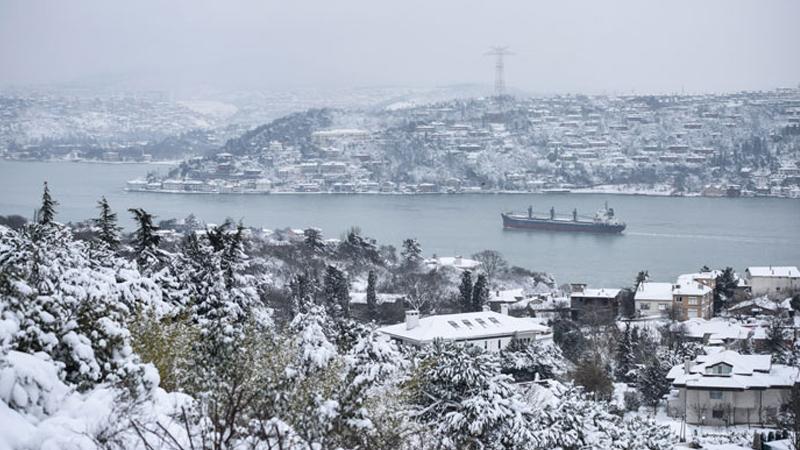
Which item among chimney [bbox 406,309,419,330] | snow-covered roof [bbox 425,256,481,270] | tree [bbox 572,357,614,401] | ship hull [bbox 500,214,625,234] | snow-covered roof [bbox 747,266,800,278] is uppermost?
chimney [bbox 406,309,419,330]

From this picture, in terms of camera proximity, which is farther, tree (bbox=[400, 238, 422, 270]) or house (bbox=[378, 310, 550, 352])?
tree (bbox=[400, 238, 422, 270])

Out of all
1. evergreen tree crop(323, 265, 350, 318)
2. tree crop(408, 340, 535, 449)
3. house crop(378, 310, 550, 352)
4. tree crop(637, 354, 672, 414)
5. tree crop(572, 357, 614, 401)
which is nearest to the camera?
tree crop(408, 340, 535, 449)

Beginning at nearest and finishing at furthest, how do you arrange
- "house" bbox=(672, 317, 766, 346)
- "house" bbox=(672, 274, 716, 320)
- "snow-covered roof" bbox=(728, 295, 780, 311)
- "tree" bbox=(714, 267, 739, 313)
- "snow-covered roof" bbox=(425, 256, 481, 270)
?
1. "house" bbox=(672, 317, 766, 346)
2. "snow-covered roof" bbox=(728, 295, 780, 311)
3. "house" bbox=(672, 274, 716, 320)
4. "tree" bbox=(714, 267, 739, 313)
5. "snow-covered roof" bbox=(425, 256, 481, 270)

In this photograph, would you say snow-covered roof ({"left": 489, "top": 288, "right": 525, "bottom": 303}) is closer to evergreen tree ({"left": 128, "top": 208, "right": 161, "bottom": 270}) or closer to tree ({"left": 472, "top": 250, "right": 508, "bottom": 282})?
tree ({"left": 472, "top": 250, "right": 508, "bottom": 282})

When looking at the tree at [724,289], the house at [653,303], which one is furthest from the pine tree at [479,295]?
the tree at [724,289]

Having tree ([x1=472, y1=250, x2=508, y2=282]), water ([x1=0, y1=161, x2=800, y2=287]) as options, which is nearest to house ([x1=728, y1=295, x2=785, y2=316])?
water ([x1=0, y1=161, x2=800, y2=287])

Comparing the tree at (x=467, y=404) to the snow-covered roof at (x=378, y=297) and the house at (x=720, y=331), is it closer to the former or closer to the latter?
the house at (x=720, y=331)

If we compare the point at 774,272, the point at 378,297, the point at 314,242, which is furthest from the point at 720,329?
the point at 314,242
